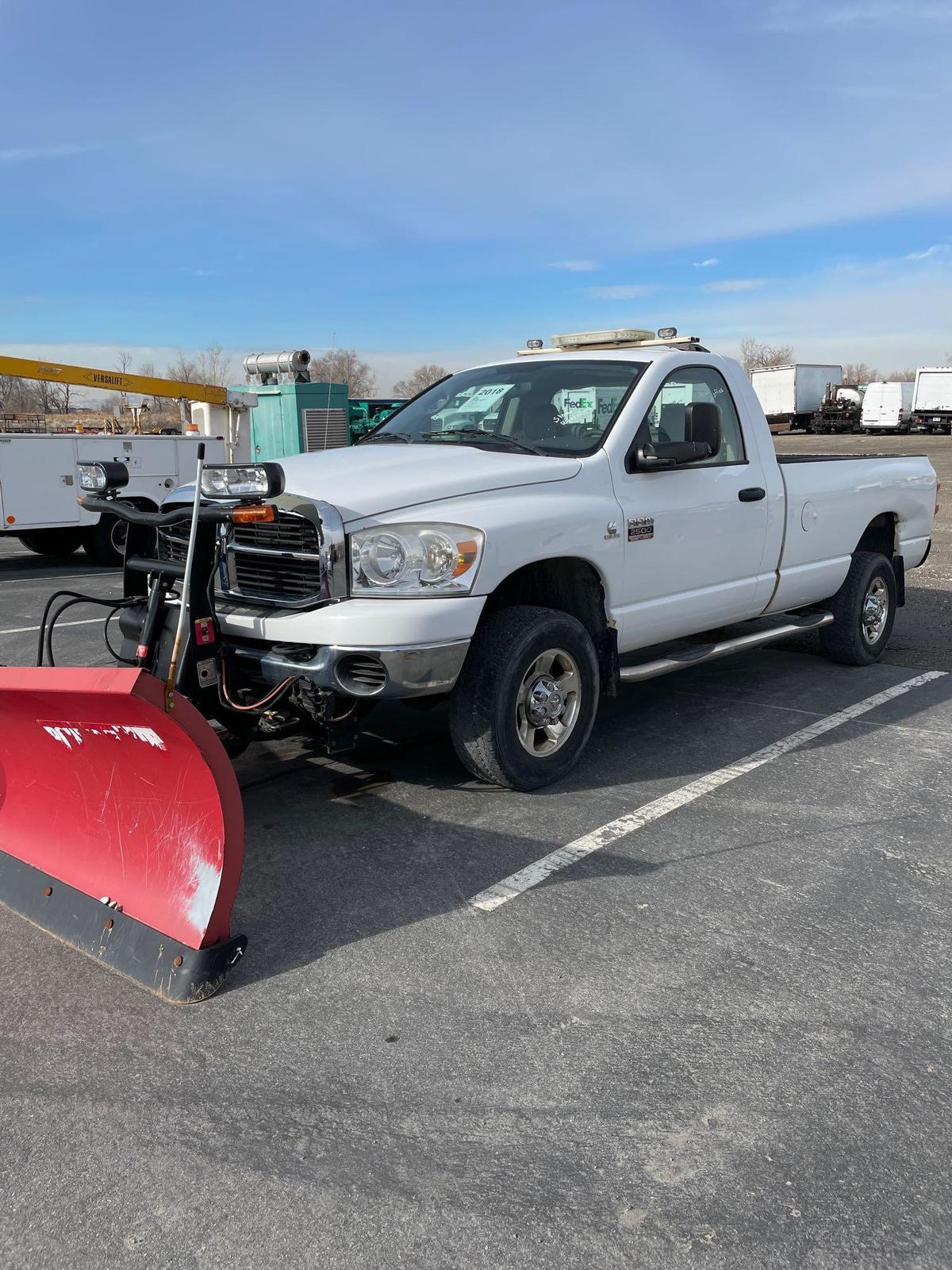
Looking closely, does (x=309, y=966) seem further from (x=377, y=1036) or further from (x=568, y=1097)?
(x=568, y=1097)

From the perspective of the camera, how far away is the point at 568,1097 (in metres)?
2.71

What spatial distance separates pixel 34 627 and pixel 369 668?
6.43 meters

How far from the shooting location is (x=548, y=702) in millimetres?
4805

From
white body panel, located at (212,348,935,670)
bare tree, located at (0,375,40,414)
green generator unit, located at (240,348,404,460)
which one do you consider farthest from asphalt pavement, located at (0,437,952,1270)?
bare tree, located at (0,375,40,414)

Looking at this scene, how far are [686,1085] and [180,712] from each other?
1695 mm

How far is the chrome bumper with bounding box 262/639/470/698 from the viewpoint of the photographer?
4.13 meters

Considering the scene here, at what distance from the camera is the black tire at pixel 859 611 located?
723 centimetres

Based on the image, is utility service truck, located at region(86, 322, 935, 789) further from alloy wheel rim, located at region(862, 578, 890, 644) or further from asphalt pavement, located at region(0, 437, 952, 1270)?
alloy wheel rim, located at region(862, 578, 890, 644)

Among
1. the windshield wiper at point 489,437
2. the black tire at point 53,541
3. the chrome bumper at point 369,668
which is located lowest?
the black tire at point 53,541

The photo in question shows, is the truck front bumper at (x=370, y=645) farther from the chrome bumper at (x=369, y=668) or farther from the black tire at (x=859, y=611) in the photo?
the black tire at (x=859, y=611)

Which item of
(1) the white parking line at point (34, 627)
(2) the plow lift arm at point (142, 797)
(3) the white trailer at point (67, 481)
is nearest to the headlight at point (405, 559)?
(2) the plow lift arm at point (142, 797)

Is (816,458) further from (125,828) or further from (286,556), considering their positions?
(125,828)

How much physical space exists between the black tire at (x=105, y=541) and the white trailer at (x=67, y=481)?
0.4 inches

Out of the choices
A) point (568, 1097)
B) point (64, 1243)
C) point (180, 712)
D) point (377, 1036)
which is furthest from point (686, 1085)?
point (180, 712)
